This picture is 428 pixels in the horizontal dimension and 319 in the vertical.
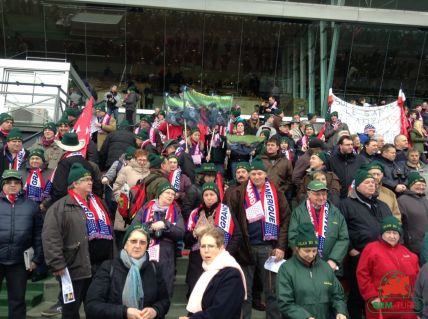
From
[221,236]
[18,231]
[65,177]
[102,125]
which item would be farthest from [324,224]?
[102,125]

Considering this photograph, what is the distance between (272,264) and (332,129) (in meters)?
7.13

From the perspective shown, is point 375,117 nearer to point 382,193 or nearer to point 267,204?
point 382,193

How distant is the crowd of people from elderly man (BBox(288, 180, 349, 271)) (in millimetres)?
13

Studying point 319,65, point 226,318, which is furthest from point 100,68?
point 226,318

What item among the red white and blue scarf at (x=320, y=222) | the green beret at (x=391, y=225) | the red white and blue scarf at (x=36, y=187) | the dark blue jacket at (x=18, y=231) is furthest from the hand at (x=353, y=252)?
the red white and blue scarf at (x=36, y=187)

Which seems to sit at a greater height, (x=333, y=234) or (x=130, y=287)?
(x=333, y=234)

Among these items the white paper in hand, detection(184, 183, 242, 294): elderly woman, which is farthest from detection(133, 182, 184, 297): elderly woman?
the white paper in hand

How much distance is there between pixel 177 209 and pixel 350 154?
11.0 feet

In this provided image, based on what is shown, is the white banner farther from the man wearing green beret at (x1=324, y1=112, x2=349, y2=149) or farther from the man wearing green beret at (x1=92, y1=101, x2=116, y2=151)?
the man wearing green beret at (x1=92, y1=101, x2=116, y2=151)

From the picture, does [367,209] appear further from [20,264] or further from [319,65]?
[319,65]

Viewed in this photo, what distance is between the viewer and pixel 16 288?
602cm

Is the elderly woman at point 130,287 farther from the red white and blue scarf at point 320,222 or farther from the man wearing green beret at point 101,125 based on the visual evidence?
the man wearing green beret at point 101,125

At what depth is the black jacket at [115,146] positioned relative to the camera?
9.93 meters

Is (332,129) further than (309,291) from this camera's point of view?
Yes
